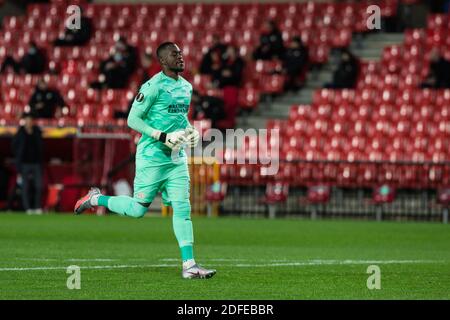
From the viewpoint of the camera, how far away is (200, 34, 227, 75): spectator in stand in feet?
101

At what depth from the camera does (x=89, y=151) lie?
28.9 m

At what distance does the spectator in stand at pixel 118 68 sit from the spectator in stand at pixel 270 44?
332cm

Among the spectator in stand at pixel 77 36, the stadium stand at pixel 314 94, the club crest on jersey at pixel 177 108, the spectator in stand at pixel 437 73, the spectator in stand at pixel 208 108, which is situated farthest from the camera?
the spectator in stand at pixel 77 36

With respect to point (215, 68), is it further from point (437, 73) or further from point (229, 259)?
point (229, 259)

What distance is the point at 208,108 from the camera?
28641 mm

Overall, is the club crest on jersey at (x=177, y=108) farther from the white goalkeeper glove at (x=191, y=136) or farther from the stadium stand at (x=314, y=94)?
the stadium stand at (x=314, y=94)

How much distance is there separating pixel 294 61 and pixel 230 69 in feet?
5.31

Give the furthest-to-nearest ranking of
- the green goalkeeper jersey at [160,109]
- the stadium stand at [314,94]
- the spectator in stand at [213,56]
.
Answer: the spectator in stand at [213,56], the stadium stand at [314,94], the green goalkeeper jersey at [160,109]

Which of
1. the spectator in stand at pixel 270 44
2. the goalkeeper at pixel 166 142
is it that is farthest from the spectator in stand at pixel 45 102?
the goalkeeper at pixel 166 142

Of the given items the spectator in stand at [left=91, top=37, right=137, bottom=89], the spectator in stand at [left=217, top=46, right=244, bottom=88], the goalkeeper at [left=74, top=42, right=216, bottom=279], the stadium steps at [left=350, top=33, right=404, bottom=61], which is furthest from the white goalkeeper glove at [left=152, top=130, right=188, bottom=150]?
the stadium steps at [left=350, top=33, right=404, bottom=61]

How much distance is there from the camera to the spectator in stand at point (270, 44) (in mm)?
30484

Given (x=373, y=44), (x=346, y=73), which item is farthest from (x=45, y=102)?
(x=373, y=44)

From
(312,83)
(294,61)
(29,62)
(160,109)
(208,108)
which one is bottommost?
(160,109)
